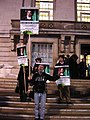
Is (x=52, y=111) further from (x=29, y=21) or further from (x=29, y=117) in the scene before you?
(x=29, y=21)

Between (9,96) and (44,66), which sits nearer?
(44,66)

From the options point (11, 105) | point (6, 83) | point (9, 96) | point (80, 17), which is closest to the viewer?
point (11, 105)

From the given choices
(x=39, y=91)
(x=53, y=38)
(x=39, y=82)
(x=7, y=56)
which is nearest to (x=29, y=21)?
(x=39, y=82)

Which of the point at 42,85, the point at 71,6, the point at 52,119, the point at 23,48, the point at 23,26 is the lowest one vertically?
the point at 52,119

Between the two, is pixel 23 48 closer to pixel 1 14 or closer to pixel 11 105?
pixel 11 105

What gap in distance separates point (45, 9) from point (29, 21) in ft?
44.1

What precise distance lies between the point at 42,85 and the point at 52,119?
1692 millimetres

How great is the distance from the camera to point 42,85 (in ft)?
37.9

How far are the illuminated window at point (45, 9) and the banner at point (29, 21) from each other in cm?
1294

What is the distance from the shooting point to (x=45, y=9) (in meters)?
26.2

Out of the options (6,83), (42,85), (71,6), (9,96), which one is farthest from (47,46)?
(42,85)

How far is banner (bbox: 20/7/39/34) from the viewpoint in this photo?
42.3ft

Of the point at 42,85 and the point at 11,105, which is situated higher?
the point at 42,85

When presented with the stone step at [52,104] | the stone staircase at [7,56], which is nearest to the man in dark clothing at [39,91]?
the stone step at [52,104]
